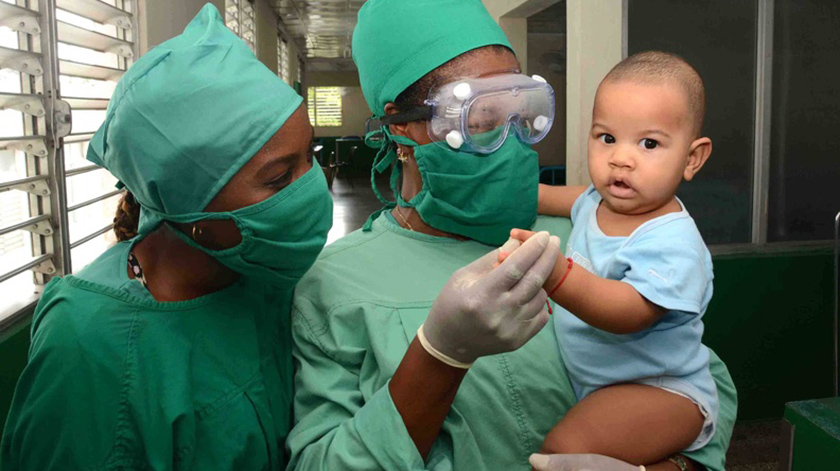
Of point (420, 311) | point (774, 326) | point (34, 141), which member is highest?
point (34, 141)

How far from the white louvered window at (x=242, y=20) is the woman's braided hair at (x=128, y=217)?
6.91m

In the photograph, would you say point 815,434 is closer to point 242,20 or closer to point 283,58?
point 242,20

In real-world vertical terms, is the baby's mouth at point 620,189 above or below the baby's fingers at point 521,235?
above

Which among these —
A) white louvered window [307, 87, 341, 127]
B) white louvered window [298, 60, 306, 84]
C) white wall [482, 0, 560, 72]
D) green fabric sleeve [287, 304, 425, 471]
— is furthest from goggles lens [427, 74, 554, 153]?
white louvered window [307, 87, 341, 127]

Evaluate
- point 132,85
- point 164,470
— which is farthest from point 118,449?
point 132,85

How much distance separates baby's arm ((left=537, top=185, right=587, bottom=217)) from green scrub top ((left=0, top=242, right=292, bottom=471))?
85 cm

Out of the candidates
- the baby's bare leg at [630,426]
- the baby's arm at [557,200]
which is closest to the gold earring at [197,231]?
the baby's bare leg at [630,426]

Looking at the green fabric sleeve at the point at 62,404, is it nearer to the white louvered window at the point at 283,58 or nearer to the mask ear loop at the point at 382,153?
the mask ear loop at the point at 382,153

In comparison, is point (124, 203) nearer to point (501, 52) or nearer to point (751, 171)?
point (501, 52)

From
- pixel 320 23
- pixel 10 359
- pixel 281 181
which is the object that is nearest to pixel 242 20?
pixel 320 23

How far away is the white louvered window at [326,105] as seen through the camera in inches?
966

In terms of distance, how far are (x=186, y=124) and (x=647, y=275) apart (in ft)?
2.98

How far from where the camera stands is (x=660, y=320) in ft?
4.53

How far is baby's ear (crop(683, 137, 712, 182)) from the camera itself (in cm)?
142
